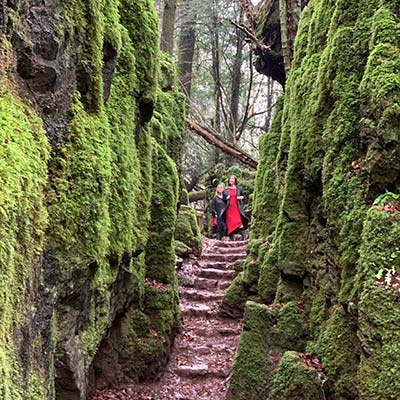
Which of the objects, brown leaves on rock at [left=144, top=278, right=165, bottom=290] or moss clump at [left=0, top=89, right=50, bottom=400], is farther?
brown leaves on rock at [left=144, top=278, right=165, bottom=290]

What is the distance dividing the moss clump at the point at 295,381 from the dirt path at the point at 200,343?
203cm

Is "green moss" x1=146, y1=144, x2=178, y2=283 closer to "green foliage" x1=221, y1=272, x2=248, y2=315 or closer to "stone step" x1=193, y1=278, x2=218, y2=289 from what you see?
"green foliage" x1=221, y1=272, x2=248, y2=315

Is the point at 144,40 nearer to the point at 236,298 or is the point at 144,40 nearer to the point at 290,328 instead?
the point at 290,328

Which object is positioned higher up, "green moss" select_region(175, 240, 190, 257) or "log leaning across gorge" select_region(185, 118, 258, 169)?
"log leaning across gorge" select_region(185, 118, 258, 169)

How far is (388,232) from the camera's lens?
4539 millimetres

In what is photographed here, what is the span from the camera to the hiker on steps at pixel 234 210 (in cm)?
1489

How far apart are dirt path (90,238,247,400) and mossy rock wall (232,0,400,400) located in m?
1.40

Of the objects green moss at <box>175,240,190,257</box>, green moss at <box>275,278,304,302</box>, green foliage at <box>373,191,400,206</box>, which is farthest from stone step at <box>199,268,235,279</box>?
green foliage at <box>373,191,400,206</box>

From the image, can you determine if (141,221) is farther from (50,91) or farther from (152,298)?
(50,91)

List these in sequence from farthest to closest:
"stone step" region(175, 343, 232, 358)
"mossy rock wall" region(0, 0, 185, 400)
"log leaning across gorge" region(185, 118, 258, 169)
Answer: "log leaning across gorge" region(185, 118, 258, 169)
"stone step" region(175, 343, 232, 358)
"mossy rock wall" region(0, 0, 185, 400)

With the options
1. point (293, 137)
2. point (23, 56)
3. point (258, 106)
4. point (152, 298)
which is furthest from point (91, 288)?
point (258, 106)

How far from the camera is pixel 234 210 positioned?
49.7 feet

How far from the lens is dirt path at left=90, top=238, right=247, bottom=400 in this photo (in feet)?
24.5

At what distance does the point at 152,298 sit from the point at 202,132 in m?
9.29
